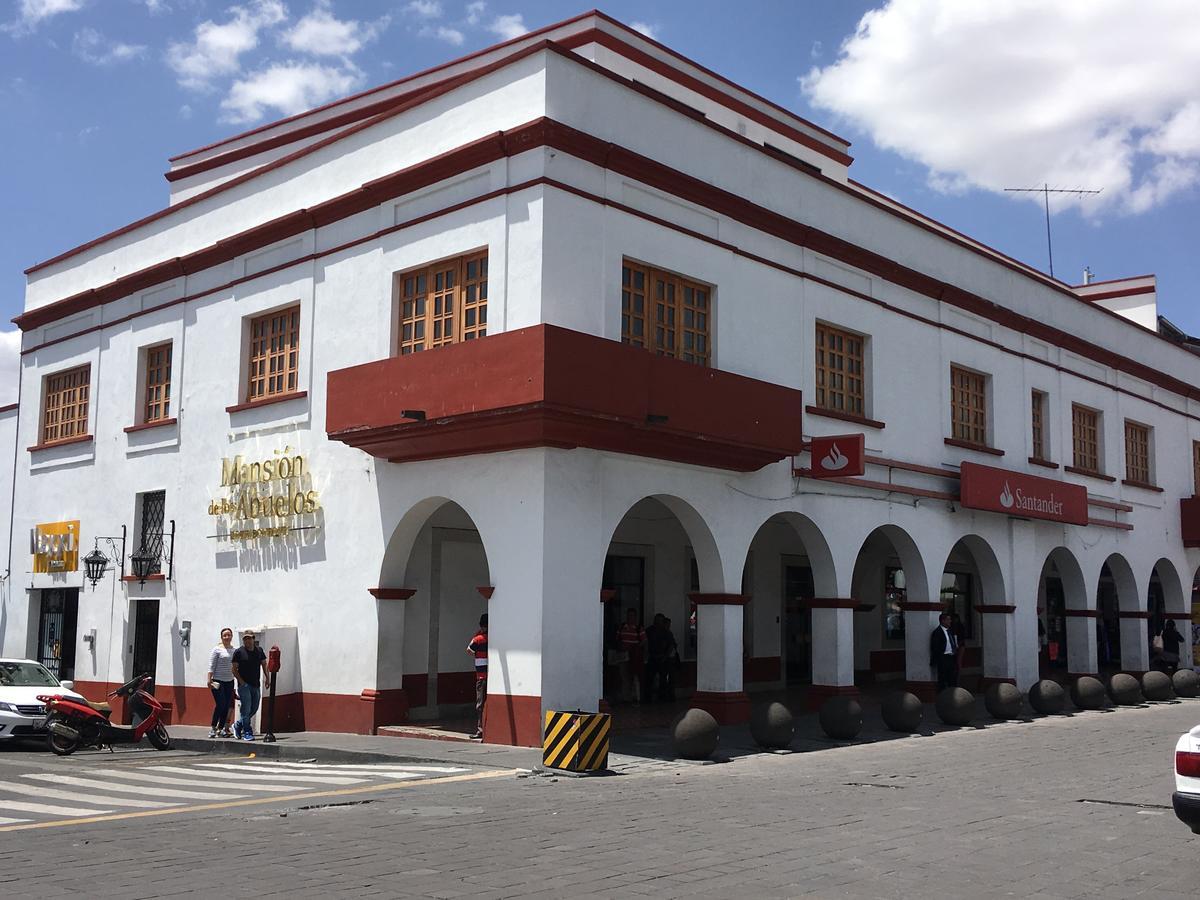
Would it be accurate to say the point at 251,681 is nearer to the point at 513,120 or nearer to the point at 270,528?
the point at 270,528

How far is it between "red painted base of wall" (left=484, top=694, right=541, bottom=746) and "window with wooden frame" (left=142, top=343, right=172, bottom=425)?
10.5 metres

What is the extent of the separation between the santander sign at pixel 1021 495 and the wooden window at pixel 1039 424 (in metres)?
0.84

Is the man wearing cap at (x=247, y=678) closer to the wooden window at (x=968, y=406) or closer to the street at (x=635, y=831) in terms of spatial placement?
the street at (x=635, y=831)

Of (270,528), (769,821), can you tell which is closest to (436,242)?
(270,528)

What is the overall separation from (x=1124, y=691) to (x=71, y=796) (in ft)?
62.4

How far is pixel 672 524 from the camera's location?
74.9ft

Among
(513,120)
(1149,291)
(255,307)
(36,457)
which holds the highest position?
(1149,291)

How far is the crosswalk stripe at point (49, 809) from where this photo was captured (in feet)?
35.5

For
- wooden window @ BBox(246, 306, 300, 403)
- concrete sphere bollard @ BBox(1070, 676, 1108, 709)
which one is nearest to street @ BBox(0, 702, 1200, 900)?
concrete sphere bollard @ BBox(1070, 676, 1108, 709)

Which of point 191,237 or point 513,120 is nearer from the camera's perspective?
point 513,120

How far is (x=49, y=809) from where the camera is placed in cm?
1111

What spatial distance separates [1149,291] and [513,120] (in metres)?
25.6

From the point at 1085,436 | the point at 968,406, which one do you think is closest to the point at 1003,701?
the point at 968,406

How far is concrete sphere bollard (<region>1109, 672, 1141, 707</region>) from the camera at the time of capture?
22.9 m
